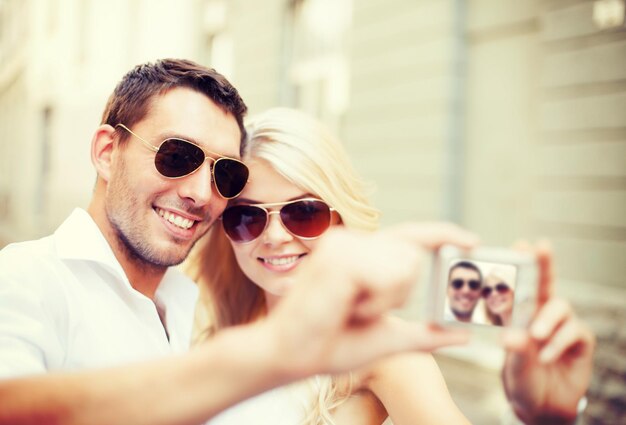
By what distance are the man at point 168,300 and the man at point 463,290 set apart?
0.04 metres

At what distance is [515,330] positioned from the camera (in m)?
0.82

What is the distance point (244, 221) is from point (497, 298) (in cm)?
107

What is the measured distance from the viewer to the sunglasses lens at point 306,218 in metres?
1.77

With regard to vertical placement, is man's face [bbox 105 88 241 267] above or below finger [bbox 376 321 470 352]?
above

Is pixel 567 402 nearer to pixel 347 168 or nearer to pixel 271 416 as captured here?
pixel 271 416

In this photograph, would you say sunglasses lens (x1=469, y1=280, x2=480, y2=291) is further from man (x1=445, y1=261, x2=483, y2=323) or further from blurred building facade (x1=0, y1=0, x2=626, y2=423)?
blurred building facade (x1=0, y1=0, x2=626, y2=423)

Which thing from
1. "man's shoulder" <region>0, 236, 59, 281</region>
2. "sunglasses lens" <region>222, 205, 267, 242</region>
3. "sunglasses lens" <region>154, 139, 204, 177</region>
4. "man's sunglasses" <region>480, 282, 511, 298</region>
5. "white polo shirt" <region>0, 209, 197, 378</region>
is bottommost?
"white polo shirt" <region>0, 209, 197, 378</region>

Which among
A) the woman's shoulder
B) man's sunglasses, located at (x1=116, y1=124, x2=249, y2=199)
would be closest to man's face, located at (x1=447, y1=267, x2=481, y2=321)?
the woman's shoulder

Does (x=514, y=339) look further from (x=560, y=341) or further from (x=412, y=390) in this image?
Answer: (x=412, y=390)

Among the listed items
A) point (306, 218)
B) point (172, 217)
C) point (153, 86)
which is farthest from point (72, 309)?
point (306, 218)

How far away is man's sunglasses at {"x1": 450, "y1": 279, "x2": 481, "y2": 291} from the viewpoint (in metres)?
0.81

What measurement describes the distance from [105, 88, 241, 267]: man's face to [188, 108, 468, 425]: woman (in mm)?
342

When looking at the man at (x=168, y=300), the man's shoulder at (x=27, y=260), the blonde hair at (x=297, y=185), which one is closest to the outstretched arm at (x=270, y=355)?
the man at (x=168, y=300)

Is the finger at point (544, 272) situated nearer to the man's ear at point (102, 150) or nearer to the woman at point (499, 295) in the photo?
the woman at point (499, 295)
